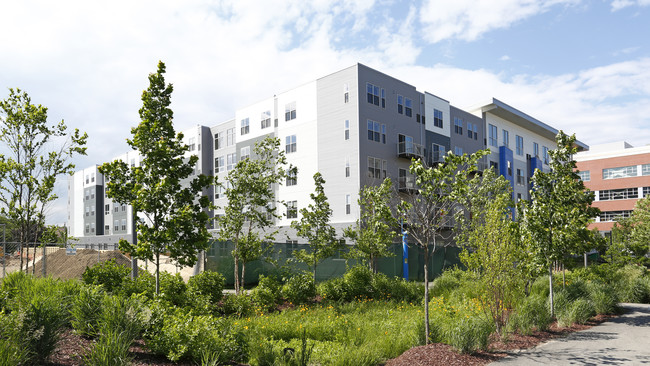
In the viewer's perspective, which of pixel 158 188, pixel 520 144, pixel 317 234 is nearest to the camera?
pixel 158 188

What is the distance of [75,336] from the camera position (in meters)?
8.89

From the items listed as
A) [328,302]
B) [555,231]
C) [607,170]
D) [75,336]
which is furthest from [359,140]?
[607,170]

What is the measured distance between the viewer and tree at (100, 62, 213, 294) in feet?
35.7

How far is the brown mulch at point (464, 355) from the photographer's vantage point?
8.84 meters

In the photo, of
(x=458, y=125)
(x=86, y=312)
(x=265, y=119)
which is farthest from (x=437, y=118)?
(x=86, y=312)

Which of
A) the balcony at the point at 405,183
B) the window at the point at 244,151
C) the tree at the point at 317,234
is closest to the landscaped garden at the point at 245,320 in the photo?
the tree at the point at 317,234

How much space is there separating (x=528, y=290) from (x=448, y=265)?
1574 centimetres

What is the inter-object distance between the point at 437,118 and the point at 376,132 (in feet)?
28.5

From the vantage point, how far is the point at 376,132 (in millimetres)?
33281

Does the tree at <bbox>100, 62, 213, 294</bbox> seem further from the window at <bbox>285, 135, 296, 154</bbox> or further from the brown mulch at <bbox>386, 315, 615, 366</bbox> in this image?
the window at <bbox>285, 135, 296, 154</bbox>

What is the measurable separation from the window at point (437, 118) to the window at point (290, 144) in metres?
12.3

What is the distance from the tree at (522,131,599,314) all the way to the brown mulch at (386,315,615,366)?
3.09 m

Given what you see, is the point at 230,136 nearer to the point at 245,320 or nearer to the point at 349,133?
the point at 349,133

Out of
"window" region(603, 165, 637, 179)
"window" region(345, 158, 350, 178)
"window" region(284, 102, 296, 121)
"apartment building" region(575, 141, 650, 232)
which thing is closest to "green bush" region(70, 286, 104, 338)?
"window" region(345, 158, 350, 178)
